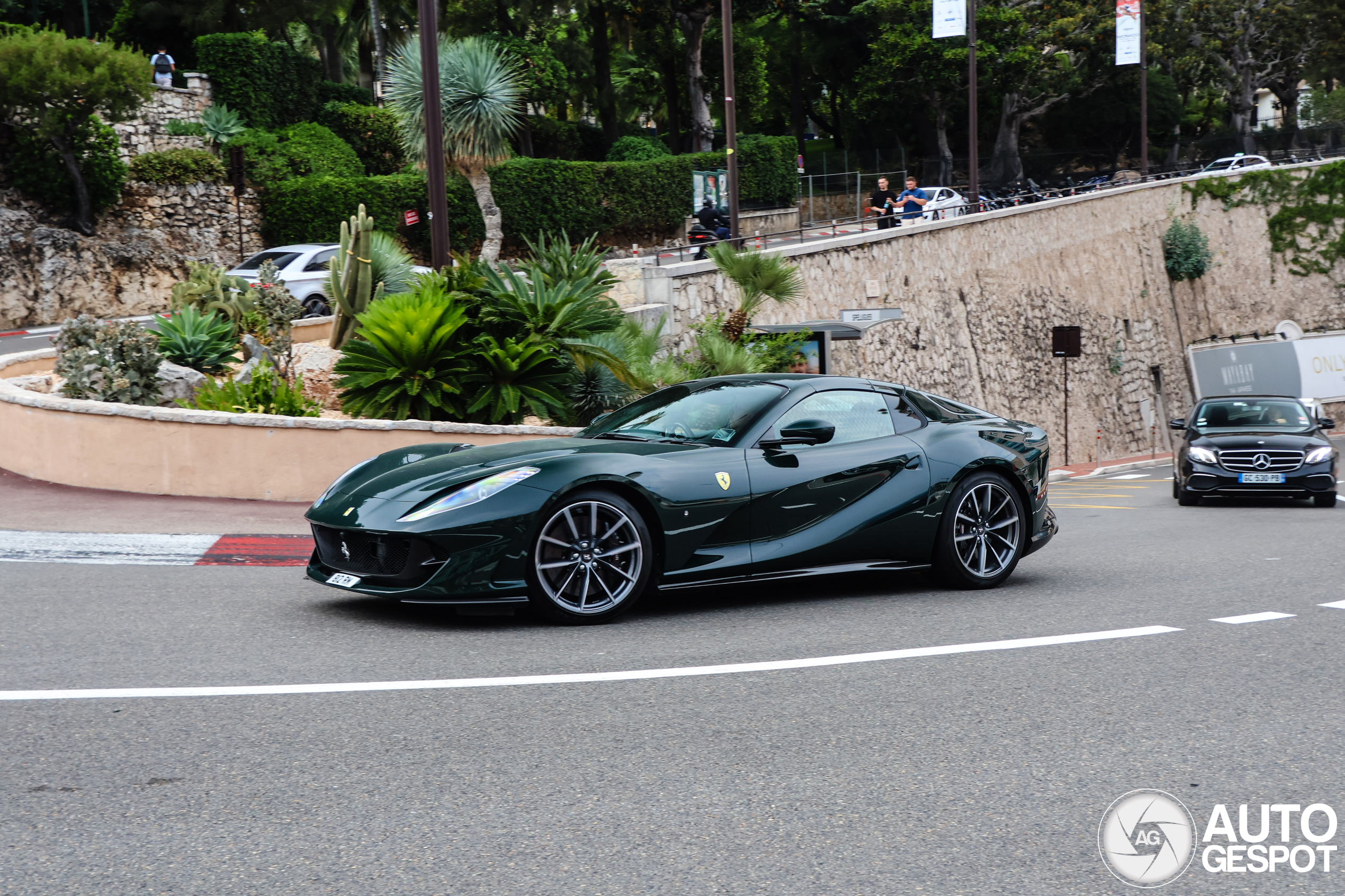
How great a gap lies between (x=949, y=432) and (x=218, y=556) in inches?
193

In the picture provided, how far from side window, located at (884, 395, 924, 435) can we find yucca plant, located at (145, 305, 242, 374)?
8747 millimetres

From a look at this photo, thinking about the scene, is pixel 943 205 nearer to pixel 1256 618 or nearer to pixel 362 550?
pixel 1256 618

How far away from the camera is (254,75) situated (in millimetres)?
38500

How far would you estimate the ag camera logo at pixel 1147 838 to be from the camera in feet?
11.7

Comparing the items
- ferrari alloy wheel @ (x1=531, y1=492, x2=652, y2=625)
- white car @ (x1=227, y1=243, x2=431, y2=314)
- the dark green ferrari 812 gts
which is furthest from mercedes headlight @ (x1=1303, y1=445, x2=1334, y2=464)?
white car @ (x1=227, y1=243, x2=431, y2=314)

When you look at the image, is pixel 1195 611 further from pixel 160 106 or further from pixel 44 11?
pixel 44 11

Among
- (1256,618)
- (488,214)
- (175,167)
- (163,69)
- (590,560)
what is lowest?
(1256,618)

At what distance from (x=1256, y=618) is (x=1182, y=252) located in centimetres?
3901

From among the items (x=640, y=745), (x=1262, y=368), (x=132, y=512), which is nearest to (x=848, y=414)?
(x=640, y=745)

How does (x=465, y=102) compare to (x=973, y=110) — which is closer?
(x=465, y=102)

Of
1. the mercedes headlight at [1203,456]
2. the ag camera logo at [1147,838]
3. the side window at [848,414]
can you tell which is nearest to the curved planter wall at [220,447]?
the side window at [848,414]

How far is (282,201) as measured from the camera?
36.3 meters

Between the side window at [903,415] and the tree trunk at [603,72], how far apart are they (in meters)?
43.9

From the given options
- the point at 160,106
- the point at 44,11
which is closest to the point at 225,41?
the point at 160,106
